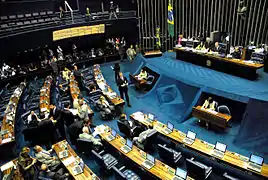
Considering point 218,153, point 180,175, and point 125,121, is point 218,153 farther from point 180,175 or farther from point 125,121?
point 125,121

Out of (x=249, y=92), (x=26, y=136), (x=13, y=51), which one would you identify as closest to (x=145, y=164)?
(x=26, y=136)

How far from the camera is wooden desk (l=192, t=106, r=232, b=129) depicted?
8.46m

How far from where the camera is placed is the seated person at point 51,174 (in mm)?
6061

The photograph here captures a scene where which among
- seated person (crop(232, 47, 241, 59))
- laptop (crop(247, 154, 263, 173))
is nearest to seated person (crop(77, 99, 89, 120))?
laptop (crop(247, 154, 263, 173))

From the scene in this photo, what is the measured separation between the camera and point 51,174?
246 inches

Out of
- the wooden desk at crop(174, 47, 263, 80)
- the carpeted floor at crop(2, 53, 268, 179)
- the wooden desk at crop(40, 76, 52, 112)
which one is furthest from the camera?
the wooden desk at crop(174, 47, 263, 80)

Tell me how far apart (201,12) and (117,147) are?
14.1 meters

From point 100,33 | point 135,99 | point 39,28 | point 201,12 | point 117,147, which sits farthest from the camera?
point 100,33

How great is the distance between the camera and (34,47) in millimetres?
15797

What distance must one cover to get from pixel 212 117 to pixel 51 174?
596 cm

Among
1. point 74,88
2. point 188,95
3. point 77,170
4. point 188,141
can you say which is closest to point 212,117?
point 188,95

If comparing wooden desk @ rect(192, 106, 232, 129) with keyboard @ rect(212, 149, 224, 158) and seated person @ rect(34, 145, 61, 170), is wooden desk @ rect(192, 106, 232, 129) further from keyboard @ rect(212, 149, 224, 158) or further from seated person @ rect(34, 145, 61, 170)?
seated person @ rect(34, 145, 61, 170)

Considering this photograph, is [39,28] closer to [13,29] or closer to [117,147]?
[13,29]

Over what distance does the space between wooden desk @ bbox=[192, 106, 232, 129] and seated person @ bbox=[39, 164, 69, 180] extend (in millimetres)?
5533
